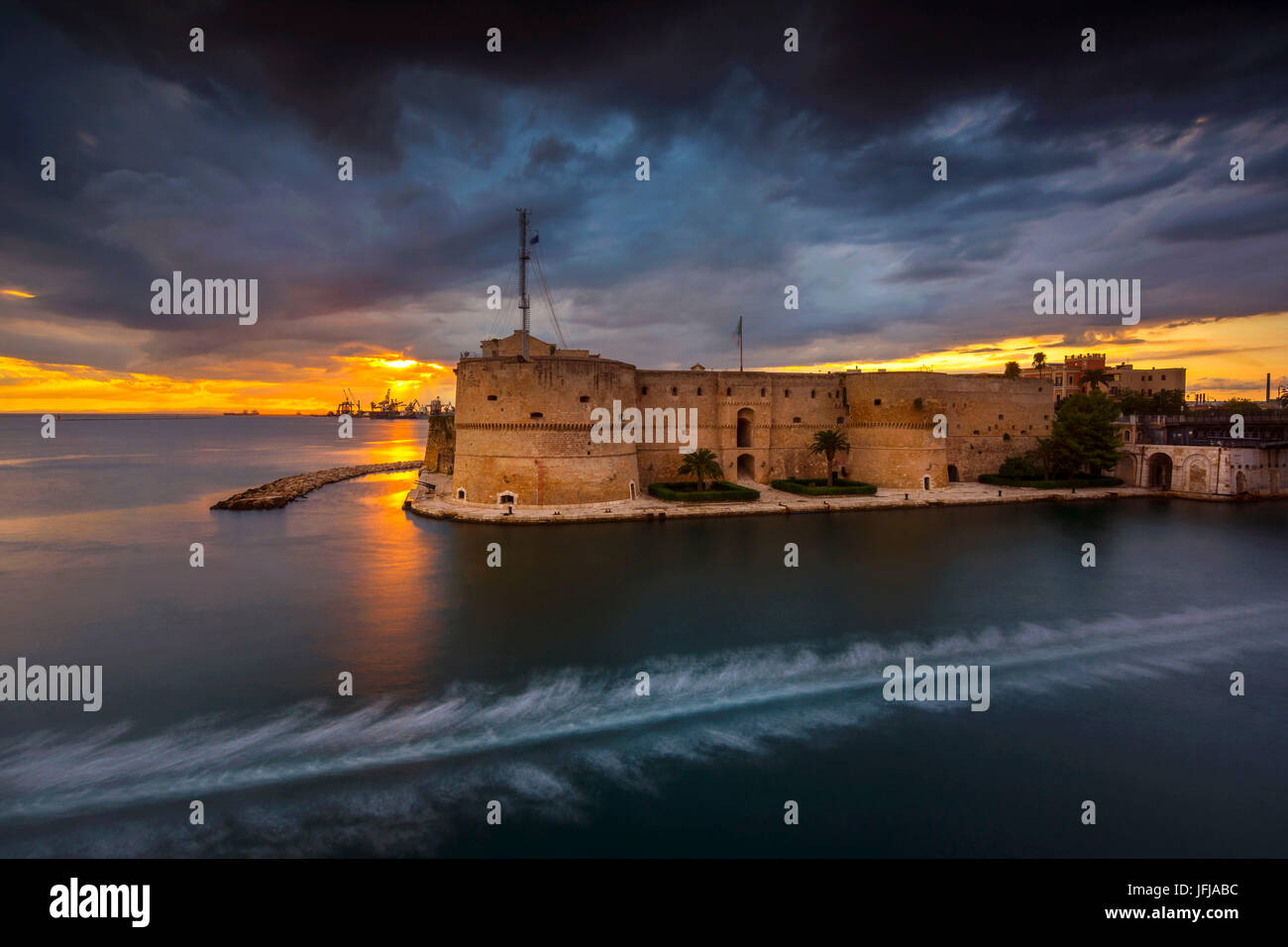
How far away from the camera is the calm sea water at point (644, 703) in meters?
8.62

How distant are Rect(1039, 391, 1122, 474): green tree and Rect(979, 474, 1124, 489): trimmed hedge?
91 cm

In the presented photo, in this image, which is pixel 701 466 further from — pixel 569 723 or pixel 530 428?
pixel 569 723

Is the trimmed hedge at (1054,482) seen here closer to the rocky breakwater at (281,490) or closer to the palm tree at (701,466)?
the palm tree at (701,466)

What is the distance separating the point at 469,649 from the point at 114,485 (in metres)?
49.6

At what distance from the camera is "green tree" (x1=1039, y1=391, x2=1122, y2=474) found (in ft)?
119

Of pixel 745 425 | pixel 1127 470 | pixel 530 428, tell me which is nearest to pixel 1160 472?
pixel 1127 470

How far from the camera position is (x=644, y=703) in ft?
39.4

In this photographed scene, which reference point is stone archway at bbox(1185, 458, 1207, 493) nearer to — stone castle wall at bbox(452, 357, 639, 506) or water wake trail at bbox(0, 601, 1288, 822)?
water wake trail at bbox(0, 601, 1288, 822)

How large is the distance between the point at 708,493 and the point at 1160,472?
98.0 feet

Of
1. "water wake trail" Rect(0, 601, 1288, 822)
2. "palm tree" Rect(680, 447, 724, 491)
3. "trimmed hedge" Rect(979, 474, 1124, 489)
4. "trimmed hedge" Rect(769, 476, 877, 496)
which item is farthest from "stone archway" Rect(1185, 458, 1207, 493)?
"palm tree" Rect(680, 447, 724, 491)
